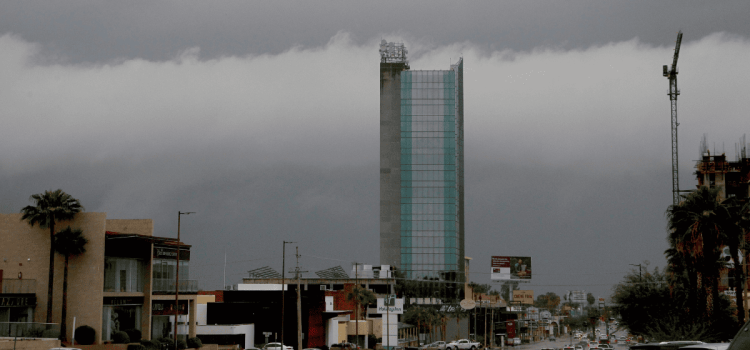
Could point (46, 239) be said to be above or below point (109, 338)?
above

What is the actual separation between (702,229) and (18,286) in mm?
51128

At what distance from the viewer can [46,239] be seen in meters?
60.4

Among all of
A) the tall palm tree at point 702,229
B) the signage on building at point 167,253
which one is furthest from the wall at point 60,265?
the tall palm tree at point 702,229

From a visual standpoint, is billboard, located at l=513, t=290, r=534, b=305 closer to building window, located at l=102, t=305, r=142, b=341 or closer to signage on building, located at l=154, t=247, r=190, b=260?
signage on building, located at l=154, t=247, r=190, b=260

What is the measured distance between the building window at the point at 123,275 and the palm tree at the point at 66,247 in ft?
10.7

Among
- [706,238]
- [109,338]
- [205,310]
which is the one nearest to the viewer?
[706,238]

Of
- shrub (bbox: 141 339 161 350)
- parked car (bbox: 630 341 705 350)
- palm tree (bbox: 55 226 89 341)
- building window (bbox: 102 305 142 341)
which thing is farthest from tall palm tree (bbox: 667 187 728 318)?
palm tree (bbox: 55 226 89 341)

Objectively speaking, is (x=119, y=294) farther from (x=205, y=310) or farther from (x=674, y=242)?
(x=674, y=242)

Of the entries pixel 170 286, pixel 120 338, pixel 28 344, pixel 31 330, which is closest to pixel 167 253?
pixel 170 286

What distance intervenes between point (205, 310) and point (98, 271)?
2740cm

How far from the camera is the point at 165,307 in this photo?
225 feet

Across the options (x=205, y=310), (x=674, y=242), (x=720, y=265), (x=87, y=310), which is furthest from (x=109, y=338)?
(x=720, y=265)

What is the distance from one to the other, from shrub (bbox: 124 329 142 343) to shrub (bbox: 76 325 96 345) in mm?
4241

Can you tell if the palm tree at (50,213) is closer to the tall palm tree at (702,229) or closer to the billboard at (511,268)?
the tall palm tree at (702,229)
